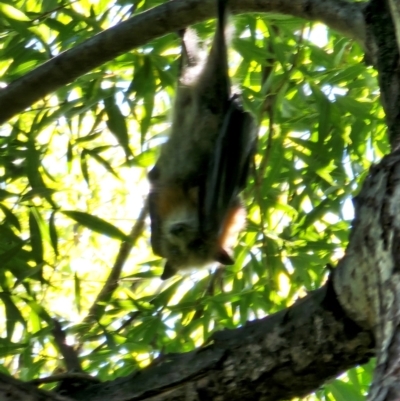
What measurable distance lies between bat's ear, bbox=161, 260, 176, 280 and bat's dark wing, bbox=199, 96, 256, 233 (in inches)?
9.6

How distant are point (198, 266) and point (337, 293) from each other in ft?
6.45

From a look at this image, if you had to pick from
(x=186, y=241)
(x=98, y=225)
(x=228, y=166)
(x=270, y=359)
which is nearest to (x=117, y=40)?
(x=98, y=225)

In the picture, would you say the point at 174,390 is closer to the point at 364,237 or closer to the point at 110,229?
the point at 364,237

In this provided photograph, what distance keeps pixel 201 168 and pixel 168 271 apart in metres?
0.49

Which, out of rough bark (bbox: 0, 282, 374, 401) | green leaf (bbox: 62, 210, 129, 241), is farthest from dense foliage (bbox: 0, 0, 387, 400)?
rough bark (bbox: 0, 282, 374, 401)

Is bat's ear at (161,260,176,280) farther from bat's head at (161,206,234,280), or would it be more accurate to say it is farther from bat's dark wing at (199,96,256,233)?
bat's dark wing at (199,96,256,233)

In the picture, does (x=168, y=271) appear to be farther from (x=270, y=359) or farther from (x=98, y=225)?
(x=270, y=359)

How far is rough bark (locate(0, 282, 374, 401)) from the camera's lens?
1479 millimetres

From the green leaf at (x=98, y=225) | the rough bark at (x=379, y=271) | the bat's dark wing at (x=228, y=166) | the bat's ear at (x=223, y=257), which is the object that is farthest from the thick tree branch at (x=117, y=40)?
the bat's ear at (x=223, y=257)

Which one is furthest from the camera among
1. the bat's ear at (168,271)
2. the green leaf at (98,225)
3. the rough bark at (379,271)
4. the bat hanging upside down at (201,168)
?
the bat's ear at (168,271)

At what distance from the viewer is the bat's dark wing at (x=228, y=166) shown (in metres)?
2.86

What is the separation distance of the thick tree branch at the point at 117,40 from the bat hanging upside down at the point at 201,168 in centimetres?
16

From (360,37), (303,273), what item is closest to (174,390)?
(360,37)

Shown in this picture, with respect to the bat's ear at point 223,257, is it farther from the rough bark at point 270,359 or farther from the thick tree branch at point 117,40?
the rough bark at point 270,359
